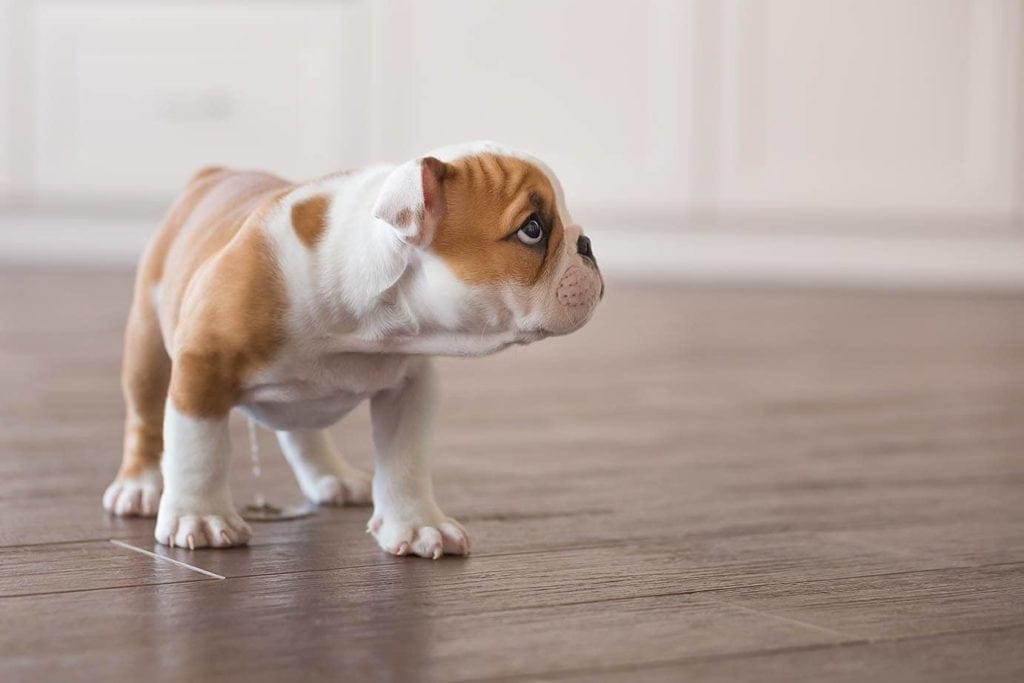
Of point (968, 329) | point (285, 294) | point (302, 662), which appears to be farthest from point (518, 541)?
point (968, 329)

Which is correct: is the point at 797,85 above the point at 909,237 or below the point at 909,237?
above

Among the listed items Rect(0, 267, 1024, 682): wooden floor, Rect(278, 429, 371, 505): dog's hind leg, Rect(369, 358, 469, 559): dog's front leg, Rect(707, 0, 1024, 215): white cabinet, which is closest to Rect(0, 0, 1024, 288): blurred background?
Rect(707, 0, 1024, 215): white cabinet

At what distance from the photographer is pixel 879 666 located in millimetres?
778


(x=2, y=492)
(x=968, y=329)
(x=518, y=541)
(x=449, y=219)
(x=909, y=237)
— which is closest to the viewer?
(x=449, y=219)

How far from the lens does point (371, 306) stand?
3.24 ft

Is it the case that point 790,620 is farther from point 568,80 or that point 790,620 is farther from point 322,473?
point 568,80

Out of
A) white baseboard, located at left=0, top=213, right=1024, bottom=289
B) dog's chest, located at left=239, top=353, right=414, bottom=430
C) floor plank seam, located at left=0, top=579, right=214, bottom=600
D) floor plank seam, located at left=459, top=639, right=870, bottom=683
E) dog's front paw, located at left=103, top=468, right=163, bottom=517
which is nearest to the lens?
floor plank seam, located at left=459, top=639, right=870, bottom=683

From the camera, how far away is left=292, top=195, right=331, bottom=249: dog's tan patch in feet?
3.27

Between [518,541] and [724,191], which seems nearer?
[518,541]

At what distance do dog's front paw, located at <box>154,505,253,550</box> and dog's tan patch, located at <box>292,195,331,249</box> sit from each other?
0.65 feet

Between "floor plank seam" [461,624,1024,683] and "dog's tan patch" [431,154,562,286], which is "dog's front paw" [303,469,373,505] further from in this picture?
"floor plank seam" [461,624,1024,683]

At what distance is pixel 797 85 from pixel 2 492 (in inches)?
115

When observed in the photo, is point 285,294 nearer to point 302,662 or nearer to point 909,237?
point 302,662

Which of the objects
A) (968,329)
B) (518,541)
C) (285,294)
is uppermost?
(285,294)
